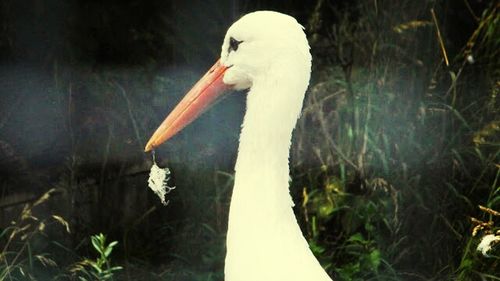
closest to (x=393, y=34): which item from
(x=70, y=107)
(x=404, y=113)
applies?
(x=404, y=113)

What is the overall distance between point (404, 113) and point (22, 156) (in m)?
1.03

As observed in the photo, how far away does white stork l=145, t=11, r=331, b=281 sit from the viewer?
2070 mm

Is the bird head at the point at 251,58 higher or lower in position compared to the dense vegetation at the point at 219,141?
higher

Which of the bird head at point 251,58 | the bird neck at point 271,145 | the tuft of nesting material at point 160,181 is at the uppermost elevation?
the bird head at point 251,58

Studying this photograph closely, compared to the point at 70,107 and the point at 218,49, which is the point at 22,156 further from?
the point at 218,49

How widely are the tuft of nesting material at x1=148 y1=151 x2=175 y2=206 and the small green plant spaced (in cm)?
20

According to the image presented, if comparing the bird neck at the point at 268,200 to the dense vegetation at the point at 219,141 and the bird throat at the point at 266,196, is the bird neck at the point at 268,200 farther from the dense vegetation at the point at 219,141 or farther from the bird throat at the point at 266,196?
the dense vegetation at the point at 219,141

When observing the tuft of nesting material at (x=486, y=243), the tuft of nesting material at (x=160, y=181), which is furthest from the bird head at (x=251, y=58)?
the tuft of nesting material at (x=486, y=243)

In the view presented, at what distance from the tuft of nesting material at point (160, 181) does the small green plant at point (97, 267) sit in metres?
0.20

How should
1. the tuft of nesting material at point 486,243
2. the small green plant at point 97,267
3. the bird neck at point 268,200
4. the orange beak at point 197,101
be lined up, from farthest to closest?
the tuft of nesting material at point 486,243
the small green plant at point 97,267
the orange beak at point 197,101
the bird neck at point 268,200

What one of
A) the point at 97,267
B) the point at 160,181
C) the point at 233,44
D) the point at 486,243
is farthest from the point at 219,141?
the point at 486,243

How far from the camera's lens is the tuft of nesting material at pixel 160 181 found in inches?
103

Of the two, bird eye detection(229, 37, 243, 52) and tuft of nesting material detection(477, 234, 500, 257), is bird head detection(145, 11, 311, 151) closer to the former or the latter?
bird eye detection(229, 37, 243, 52)

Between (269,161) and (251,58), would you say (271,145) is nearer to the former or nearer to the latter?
(269,161)
